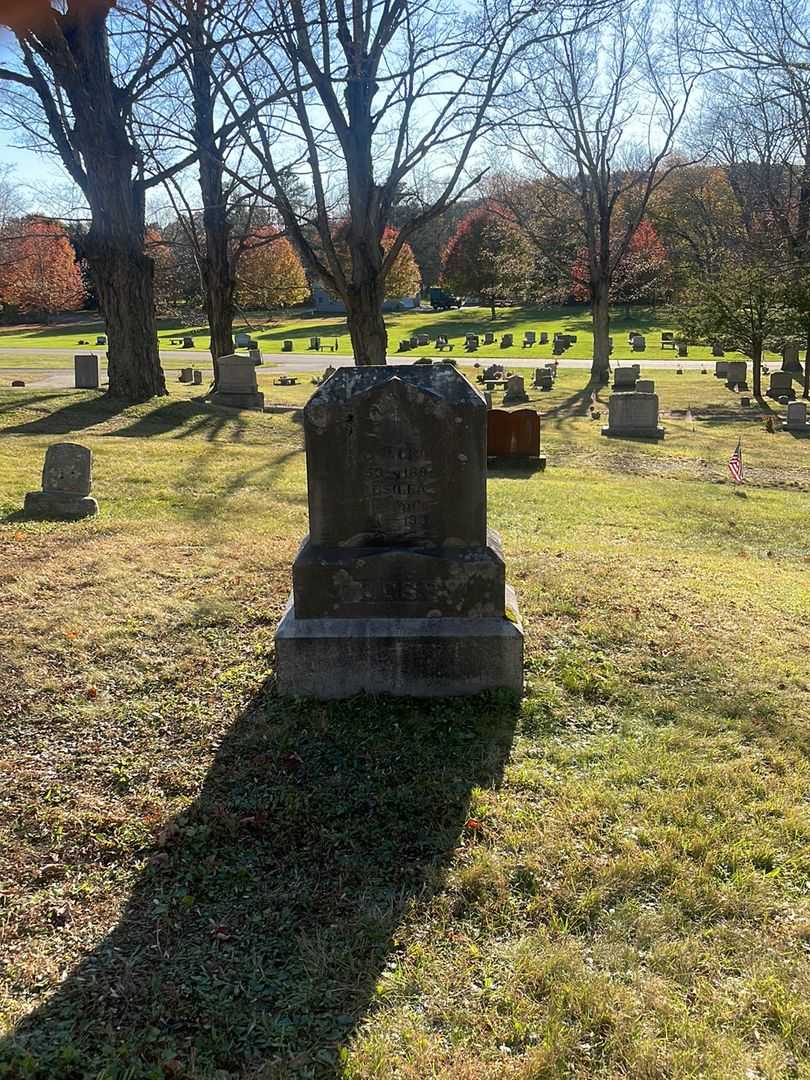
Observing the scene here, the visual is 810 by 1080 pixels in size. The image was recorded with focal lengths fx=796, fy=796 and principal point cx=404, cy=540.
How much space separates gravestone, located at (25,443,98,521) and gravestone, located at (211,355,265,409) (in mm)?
13537

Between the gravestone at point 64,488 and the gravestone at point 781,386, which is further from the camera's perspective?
the gravestone at point 781,386

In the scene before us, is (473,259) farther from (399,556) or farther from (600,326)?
(399,556)

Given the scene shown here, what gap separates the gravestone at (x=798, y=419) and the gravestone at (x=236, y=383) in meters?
14.3

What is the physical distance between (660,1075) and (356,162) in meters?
15.0

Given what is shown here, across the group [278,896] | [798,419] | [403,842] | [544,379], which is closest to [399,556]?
[403,842]

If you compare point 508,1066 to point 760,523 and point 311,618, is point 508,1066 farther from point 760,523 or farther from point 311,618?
point 760,523

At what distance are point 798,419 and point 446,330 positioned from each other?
43529 mm

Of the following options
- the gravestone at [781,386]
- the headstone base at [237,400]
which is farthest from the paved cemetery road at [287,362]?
the headstone base at [237,400]

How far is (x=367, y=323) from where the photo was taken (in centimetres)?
1570

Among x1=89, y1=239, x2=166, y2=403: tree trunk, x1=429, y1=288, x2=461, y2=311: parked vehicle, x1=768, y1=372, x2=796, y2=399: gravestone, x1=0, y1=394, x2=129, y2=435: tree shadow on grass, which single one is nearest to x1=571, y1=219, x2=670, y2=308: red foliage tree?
x1=429, y1=288, x2=461, y2=311: parked vehicle

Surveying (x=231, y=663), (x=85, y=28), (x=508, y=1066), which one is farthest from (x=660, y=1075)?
(x=85, y=28)

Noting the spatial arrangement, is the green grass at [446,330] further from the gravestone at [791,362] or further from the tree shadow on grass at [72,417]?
the tree shadow on grass at [72,417]

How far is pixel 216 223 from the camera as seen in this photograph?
2355 cm

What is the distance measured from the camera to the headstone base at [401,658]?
181 inches
